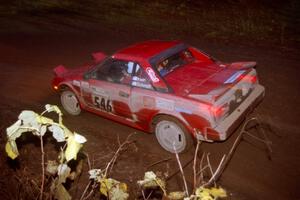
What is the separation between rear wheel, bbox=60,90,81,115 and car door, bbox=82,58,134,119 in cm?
68

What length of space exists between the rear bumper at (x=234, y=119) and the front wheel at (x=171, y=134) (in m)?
0.32

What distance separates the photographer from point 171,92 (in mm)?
5781

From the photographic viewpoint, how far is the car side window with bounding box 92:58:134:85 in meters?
6.31

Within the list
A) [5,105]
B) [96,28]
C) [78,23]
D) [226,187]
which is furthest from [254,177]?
[78,23]

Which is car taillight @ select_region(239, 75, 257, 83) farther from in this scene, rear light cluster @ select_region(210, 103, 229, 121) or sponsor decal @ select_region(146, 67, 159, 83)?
sponsor decal @ select_region(146, 67, 159, 83)

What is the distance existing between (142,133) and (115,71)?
132cm

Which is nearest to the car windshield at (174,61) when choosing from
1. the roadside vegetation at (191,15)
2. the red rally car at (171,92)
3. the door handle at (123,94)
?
the red rally car at (171,92)

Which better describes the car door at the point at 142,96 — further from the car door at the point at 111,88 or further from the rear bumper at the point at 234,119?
the rear bumper at the point at 234,119

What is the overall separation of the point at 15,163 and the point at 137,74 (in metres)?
2.41

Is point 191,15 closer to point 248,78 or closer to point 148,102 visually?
point 248,78

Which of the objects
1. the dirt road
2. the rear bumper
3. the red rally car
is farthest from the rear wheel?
the rear bumper

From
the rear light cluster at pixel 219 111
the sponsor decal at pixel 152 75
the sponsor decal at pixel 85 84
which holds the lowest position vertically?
the sponsor decal at pixel 85 84

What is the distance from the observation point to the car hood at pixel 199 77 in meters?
5.80

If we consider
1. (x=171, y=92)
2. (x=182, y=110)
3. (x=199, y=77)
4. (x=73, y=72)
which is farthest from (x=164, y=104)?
(x=73, y=72)
